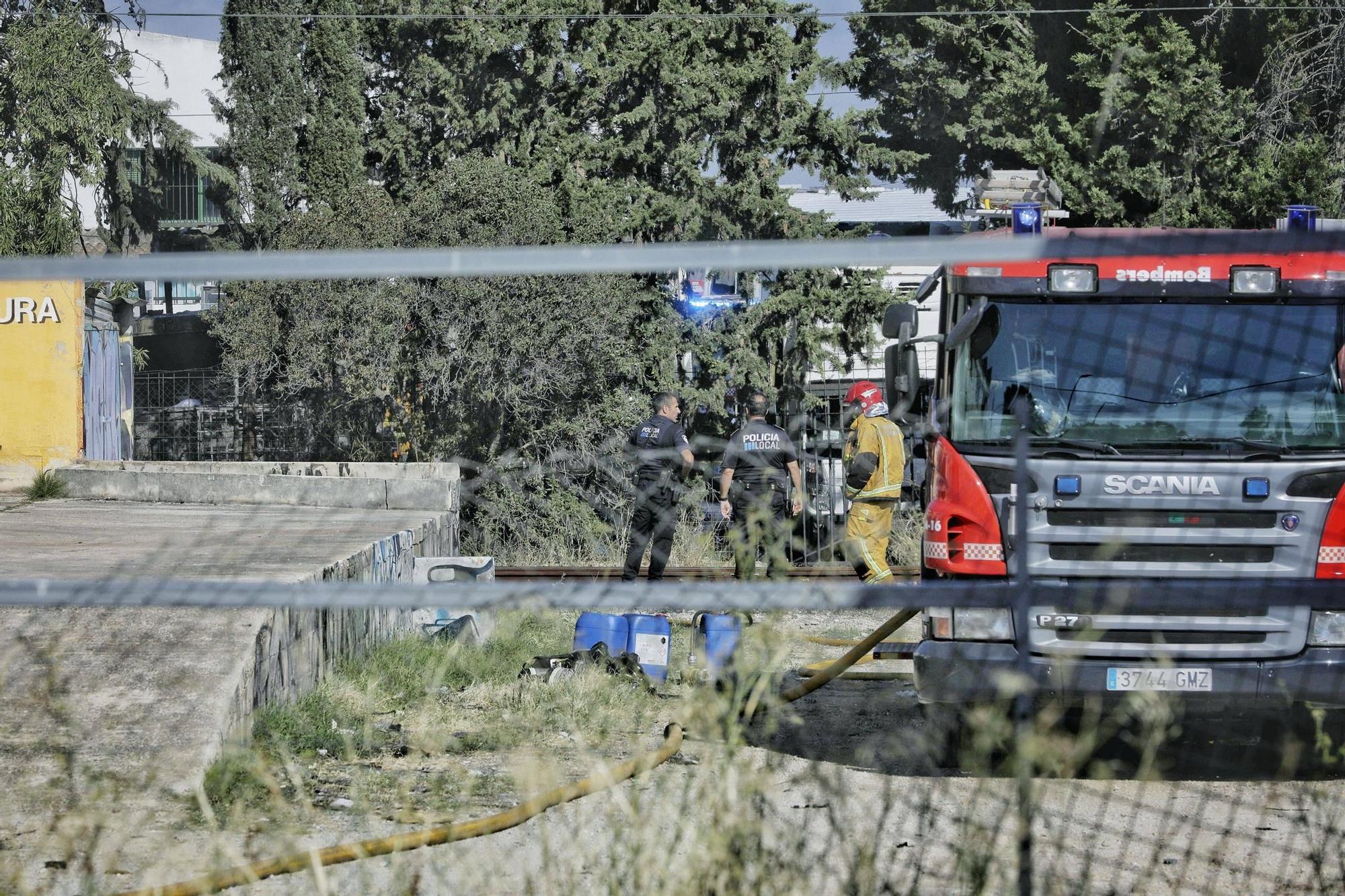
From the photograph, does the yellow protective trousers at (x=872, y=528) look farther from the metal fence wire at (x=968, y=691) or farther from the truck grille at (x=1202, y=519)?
the truck grille at (x=1202, y=519)

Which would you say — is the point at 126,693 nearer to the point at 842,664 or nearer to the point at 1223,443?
the point at 842,664

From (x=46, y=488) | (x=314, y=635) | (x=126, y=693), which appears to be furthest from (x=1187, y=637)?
(x=46, y=488)

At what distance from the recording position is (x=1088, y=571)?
567 cm

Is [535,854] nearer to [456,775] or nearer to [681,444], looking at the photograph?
[456,775]

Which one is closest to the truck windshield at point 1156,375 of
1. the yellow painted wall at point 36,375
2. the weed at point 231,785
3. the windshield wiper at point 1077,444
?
the windshield wiper at point 1077,444

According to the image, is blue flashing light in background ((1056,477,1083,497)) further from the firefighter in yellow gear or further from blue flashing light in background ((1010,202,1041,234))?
the firefighter in yellow gear

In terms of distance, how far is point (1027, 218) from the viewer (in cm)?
705

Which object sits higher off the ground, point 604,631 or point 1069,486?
point 1069,486

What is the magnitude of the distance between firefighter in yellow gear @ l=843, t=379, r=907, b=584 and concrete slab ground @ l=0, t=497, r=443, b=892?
3.73 meters

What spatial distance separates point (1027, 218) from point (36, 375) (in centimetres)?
1247

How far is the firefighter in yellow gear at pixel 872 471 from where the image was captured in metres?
10.3

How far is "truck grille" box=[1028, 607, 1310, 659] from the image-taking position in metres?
5.61

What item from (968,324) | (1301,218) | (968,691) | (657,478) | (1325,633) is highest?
(1301,218)

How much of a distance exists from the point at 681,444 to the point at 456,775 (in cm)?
500
